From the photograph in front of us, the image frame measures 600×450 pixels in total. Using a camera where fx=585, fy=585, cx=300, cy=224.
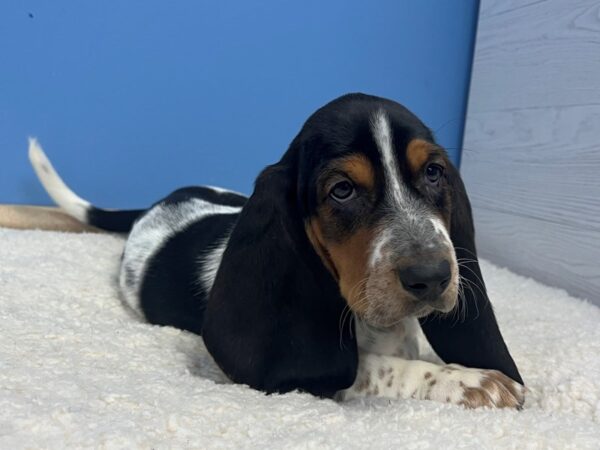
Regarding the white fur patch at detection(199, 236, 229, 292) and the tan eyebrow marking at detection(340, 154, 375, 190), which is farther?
the white fur patch at detection(199, 236, 229, 292)

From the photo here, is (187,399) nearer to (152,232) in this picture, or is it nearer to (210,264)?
(210,264)

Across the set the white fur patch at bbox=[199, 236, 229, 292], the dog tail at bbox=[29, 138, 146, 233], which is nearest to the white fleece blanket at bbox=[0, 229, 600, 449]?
the white fur patch at bbox=[199, 236, 229, 292]

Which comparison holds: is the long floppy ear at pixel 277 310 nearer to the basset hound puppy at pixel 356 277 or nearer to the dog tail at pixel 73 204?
the basset hound puppy at pixel 356 277

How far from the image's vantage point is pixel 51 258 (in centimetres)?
323

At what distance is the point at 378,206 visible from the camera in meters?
1.90

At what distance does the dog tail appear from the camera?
3.78 metres

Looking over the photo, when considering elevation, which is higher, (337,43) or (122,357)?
(337,43)

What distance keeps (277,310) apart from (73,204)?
2.40 meters

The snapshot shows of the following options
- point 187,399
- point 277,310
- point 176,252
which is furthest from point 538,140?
point 187,399

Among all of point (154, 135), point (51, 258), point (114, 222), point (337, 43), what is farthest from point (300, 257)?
point (337, 43)

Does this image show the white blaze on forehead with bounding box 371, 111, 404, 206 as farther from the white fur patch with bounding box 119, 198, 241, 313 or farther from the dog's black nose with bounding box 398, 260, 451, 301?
the white fur patch with bounding box 119, 198, 241, 313

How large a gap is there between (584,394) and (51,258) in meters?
2.68

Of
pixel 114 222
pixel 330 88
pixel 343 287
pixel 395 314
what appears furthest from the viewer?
pixel 330 88

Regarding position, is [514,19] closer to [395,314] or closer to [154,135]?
[154,135]
